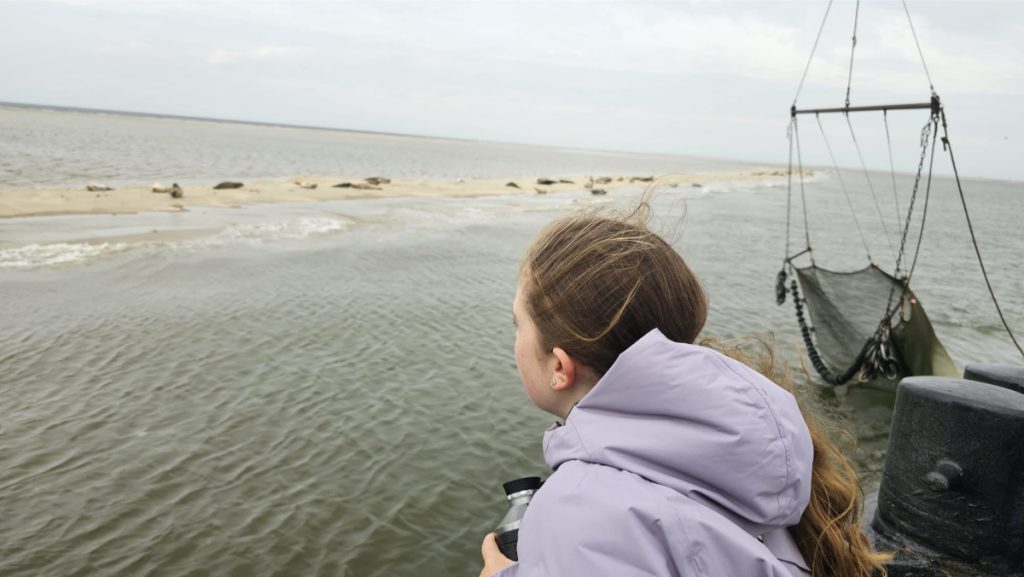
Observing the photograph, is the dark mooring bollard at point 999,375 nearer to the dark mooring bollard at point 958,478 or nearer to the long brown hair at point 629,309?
the dark mooring bollard at point 958,478

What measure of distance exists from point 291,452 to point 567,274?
581 centimetres

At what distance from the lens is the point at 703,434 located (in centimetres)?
130

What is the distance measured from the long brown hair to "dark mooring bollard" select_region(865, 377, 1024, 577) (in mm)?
2435

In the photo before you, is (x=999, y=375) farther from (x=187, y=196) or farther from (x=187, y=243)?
(x=187, y=196)

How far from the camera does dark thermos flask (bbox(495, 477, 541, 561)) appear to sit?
173cm

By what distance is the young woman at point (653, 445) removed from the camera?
1.21 metres

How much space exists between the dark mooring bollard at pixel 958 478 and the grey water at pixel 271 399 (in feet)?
4.06

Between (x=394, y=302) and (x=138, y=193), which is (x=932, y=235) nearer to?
(x=394, y=302)

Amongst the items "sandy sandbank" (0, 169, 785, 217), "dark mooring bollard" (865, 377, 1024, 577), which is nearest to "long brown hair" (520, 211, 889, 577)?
"dark mooring bollard" (865, 377, 1024, 577)

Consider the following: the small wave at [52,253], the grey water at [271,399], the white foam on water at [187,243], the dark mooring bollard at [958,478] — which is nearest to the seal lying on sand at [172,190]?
the white foam on water at [187,243]

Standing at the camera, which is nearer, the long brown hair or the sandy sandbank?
the long brown hair

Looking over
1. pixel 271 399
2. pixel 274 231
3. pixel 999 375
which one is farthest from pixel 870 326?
pixel 274 231

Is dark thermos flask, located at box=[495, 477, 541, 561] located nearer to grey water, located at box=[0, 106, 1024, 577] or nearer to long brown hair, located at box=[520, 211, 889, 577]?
long brown hair, located at box=[520, 211, 889, 577]

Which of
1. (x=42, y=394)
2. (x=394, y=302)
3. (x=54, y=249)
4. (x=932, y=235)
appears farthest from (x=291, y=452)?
(x=932, y=235)
